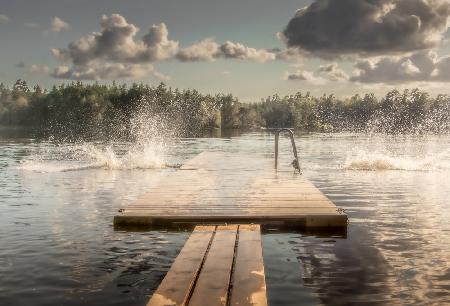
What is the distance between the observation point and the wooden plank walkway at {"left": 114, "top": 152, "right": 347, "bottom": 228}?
10117 millimetres

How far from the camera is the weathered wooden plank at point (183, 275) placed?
523cm

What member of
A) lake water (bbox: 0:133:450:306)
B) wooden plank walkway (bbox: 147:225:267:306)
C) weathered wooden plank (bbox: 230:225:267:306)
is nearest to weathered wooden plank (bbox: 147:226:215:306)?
wooden plank walkway (bbox: 147:225:267:306)

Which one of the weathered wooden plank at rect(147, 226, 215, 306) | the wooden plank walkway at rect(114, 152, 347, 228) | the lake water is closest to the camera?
the weathered wooden plank at rect(147, 226, 215, 306)

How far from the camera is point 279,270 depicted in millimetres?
8031

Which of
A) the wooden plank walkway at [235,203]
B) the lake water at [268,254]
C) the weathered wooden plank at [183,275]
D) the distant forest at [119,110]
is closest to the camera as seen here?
the weathered wooden plank at [183,275]

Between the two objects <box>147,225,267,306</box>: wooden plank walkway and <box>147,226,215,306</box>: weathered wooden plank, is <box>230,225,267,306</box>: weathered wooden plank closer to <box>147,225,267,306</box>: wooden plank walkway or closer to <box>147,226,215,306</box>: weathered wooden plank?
<box>147,225,267,306</box>: wooden plank walkway

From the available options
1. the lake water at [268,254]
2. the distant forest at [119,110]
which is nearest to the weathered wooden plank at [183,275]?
the lake water at [268,254]

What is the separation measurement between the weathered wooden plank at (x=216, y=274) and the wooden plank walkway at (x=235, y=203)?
1963mm

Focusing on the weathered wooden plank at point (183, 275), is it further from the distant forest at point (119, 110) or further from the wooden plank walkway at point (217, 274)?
the distant forest at point (119, 110)

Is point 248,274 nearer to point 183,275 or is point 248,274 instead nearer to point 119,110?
point 183,275

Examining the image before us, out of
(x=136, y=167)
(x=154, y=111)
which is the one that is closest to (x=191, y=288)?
(x=136, y=167)

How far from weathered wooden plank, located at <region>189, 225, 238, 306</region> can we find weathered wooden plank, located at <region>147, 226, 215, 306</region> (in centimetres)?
9

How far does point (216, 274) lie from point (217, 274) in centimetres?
1

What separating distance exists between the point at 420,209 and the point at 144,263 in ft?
27.6
